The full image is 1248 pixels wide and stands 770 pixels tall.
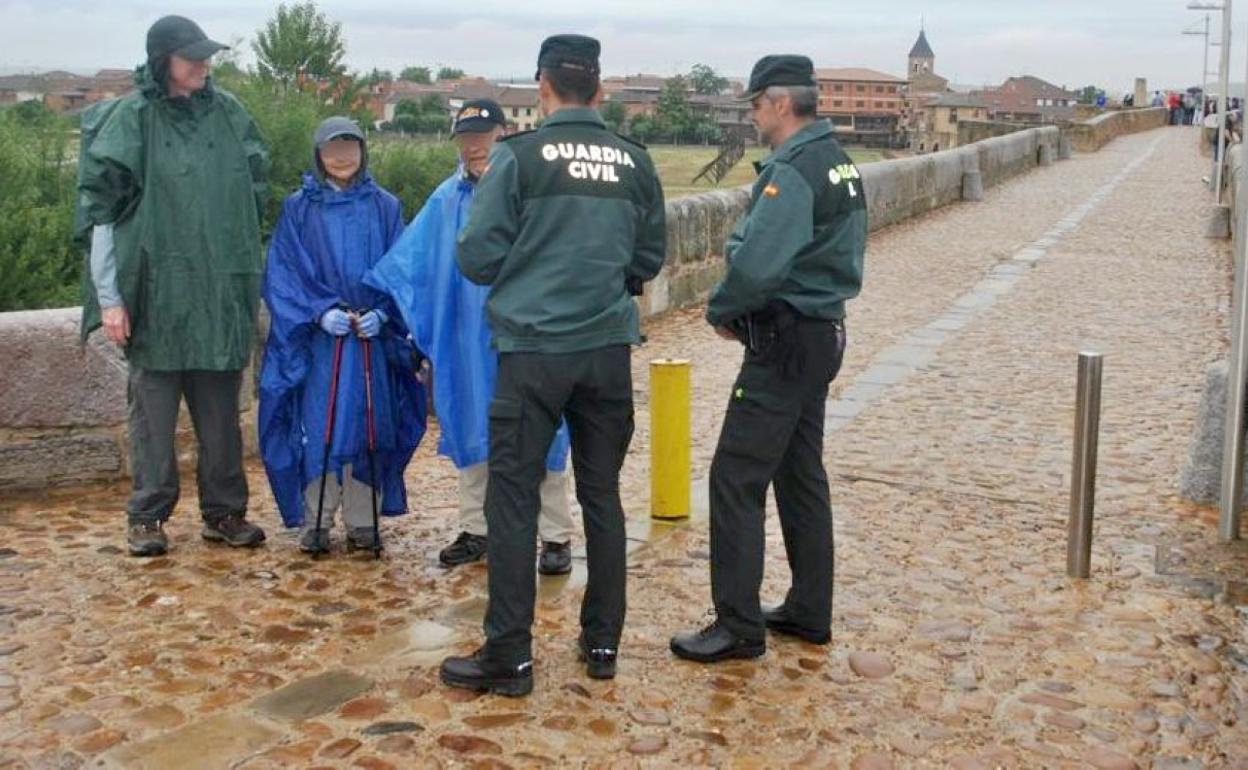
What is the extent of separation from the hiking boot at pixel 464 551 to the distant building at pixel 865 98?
131 metres

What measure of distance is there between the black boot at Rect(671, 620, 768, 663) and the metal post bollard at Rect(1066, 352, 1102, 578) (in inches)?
60.1

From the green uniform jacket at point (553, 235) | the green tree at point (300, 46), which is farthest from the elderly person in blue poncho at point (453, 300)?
the green tree at point (300, 46)

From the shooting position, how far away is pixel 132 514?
553 cm

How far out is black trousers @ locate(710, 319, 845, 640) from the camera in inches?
176

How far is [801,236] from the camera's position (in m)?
4.25

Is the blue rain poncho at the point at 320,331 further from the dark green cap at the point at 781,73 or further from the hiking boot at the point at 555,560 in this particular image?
the dark green cap at the point at 781,73

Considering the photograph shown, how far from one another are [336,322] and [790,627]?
6.39 feet

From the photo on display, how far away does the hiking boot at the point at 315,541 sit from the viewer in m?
5.61

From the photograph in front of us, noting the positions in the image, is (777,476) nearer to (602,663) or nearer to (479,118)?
(602,663)

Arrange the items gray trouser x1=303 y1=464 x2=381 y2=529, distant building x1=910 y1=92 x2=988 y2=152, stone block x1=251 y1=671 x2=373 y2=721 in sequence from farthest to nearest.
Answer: distant building x1=910 y1=92 x2=988 y2=152 < gray trouser x1=303 y1=464 x2=381 y2=529 < stone block x1=251 y1=671 x2=373 y2=721

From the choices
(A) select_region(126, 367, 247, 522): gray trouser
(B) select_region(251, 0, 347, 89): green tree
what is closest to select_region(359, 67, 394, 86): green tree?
(B) select_region(251, 0, 347, 89): green tree

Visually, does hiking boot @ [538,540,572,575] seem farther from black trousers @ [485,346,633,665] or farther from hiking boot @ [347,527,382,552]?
black trousers @ [485,346,633,665]

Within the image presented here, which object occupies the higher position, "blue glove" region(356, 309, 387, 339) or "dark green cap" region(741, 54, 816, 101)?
"dark green cap" region(741, 54, 816, 101)

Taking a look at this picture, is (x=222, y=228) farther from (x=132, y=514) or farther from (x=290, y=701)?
(x=290, y=701)
